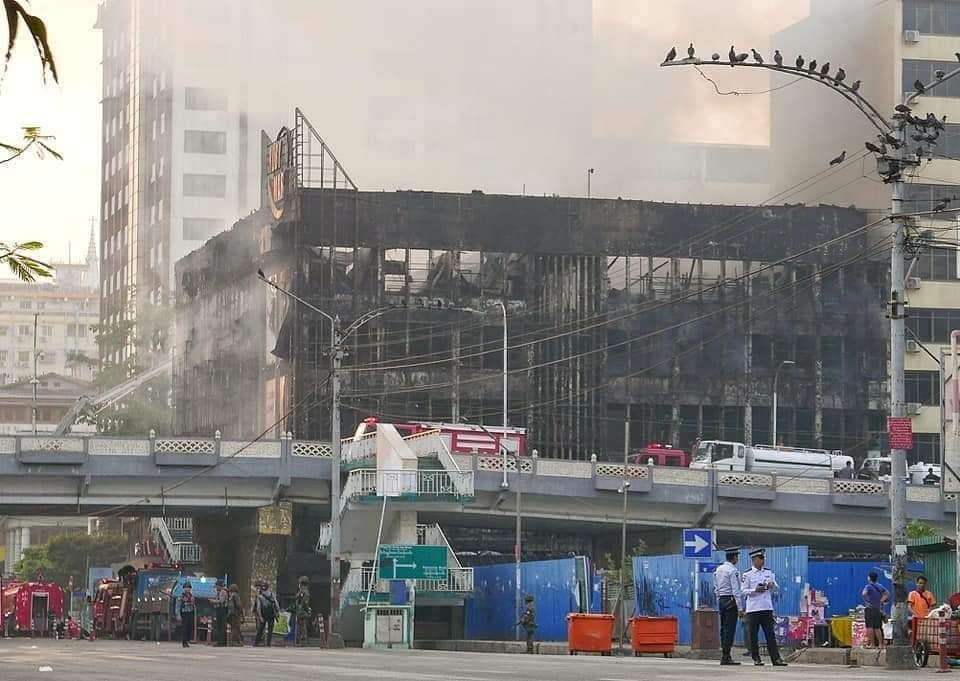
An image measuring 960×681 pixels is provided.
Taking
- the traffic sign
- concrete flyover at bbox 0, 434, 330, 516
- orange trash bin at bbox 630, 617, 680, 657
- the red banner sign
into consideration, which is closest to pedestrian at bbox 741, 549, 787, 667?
the red banner sign

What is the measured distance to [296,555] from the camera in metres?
91.6

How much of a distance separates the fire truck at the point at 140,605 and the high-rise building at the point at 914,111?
54566 mm

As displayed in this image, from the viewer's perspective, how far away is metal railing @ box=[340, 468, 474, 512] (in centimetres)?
7006

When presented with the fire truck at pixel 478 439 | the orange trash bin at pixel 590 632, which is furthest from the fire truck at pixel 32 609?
the orange trash bin at pixel 590 632

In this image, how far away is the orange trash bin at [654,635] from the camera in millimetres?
41781

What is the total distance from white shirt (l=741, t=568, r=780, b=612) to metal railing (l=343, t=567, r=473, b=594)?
122ft

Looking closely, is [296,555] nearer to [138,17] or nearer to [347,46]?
[347,46]

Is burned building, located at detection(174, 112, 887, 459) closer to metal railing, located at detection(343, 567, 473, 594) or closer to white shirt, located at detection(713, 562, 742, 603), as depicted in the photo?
metal railing, located at detection(343, 567, 473, 594)

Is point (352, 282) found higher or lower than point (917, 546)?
higher

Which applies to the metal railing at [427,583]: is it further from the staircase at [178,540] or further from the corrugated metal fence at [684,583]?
the staircase at [178,540]

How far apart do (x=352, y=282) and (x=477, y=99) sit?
85.4 feet

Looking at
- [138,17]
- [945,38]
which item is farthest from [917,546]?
[138,17]

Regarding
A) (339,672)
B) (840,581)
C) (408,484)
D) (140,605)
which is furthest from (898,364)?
(140,605)

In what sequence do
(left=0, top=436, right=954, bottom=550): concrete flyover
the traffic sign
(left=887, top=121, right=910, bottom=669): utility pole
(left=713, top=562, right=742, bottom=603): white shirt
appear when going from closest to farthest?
(left=713, top=562, right=742, bottom=603): white shirt
(left=887, top=121, right=910, bottom=669): utility pole
the traffic sign
(left=0, top=436, right=954, bottom=550): concrete flyover
